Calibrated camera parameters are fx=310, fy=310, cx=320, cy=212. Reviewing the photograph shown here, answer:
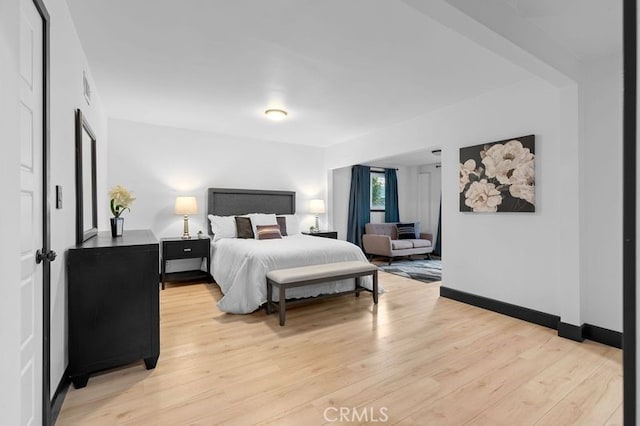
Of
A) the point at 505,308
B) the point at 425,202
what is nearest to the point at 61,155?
the point at 505,308

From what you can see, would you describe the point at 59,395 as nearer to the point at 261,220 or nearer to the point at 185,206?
the point at 185,206

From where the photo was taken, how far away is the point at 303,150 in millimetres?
6152

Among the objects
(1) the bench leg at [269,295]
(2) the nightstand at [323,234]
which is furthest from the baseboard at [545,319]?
(2) the nightstand at [323,234]

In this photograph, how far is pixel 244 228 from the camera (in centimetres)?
476

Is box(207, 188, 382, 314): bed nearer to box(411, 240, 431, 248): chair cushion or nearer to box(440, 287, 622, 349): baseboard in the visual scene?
box(440, 287, 622, 349): baseboard

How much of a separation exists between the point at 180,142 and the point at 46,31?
3.55m

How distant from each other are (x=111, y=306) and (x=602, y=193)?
12.5ft

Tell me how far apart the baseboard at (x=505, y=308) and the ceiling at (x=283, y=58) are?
2.25 m

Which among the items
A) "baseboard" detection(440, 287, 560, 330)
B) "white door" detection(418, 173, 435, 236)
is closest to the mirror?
"baseboard" detection(440, 287, 560, 330)

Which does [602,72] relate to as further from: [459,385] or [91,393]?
[91,393]

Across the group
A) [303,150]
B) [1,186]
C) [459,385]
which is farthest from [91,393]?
[303,150]

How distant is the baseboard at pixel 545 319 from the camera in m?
2.54

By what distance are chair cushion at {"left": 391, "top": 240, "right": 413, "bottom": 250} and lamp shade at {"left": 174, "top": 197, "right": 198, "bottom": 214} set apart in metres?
3.71

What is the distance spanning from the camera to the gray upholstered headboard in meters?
5.10
